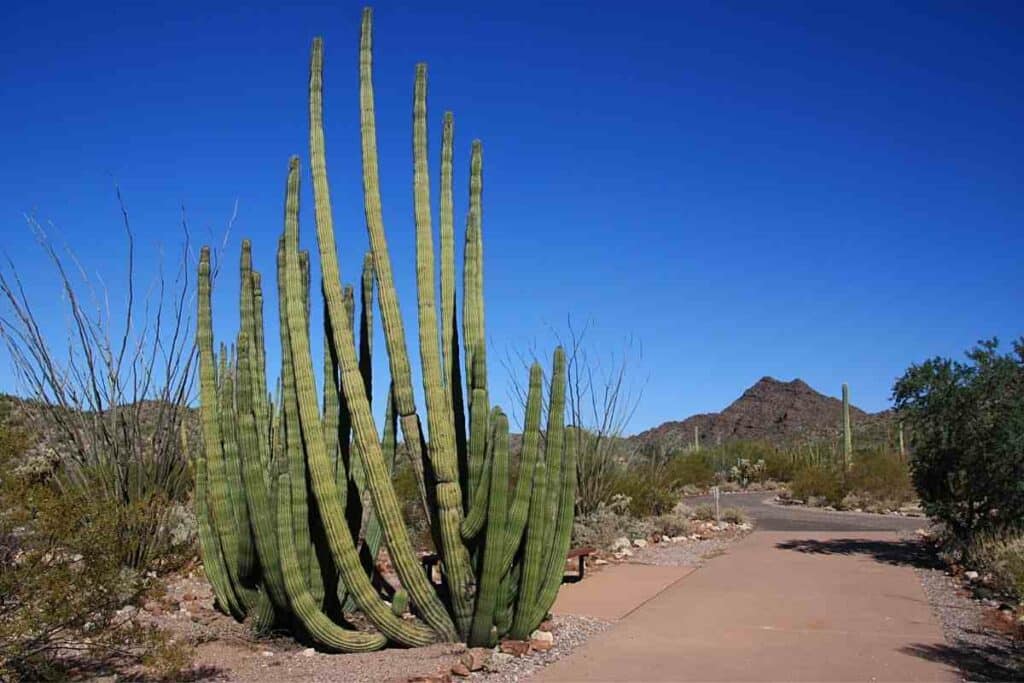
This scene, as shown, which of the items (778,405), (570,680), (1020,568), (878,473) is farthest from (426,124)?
(778,405)

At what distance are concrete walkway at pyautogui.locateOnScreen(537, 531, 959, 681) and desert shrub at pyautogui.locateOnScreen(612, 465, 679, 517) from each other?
4.80 metres

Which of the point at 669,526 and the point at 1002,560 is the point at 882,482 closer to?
the point at 669,526

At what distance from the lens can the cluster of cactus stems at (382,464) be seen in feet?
26.0

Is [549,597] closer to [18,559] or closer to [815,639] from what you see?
[815,639]

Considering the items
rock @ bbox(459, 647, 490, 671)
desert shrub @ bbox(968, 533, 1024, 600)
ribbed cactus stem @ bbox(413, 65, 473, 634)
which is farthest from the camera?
desert shrub @ bbox(968, 533, 1024, 600)

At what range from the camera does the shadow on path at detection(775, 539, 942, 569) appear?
43.9 feet

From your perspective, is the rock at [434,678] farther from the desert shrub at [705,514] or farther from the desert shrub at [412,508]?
the desert shrub at [705,514]

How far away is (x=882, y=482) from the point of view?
999 inches

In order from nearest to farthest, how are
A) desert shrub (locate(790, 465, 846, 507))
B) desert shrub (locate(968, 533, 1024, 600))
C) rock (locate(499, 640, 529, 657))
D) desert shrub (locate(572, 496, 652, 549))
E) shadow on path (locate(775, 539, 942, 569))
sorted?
rock (locate(499, 640, 529, 657)) < desert shrub (locate(968, 533, 1024, 600)) < shadow on path (locate(775, 539, 942, 569)) < desert shrub (locate(572, 496, 652, 549)) < desert shrub (locate(790, 465, 846, 507))

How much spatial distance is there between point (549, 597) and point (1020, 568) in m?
5.06

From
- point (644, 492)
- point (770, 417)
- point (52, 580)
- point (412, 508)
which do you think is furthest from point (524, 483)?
point (770, 417)

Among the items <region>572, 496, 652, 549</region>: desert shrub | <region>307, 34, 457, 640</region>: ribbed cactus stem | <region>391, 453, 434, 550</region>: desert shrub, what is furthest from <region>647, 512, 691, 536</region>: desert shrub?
<region>307, 34, 457, 640</region>: ribbed cactus stem

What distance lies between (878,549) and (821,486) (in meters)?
12.1

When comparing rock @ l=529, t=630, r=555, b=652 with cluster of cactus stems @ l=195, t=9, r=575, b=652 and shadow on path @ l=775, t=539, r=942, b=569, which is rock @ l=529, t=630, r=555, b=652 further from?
shadow on path @ l=775, t=539, r=942, b=569
